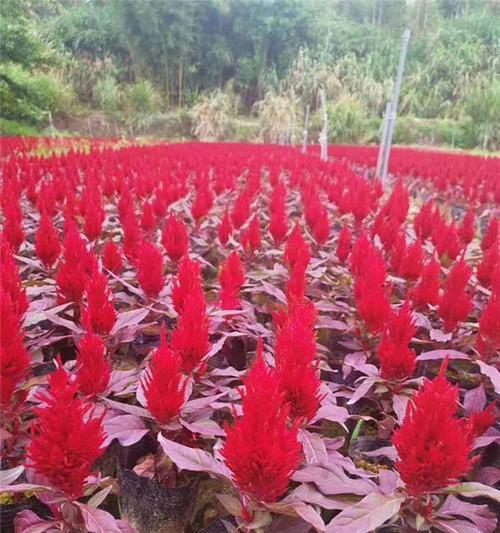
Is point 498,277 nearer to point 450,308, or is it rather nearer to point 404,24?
point 450,308

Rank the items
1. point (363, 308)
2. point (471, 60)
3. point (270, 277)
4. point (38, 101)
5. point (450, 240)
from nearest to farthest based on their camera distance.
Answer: point (363, 308) < point (270, 277) < point (450, 240) < point (471, 60) < point (38, 101)

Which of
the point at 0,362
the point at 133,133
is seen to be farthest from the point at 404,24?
the point at 0,362

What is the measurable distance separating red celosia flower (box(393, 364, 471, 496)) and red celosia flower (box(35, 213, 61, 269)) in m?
1.32

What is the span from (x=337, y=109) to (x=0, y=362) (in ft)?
73.8

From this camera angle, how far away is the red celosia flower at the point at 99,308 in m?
1.26

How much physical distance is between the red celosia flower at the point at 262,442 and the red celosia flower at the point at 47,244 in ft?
3.91

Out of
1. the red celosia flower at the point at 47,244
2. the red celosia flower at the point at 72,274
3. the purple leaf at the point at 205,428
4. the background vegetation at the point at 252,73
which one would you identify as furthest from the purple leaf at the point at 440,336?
the background vegetation at the point at 252,73

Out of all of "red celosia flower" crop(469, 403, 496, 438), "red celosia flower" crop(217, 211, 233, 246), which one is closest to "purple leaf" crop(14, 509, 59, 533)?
"red celosia flower" crop(469, 403, 496, 438)

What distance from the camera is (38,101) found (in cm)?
1720

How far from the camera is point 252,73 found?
26.4m

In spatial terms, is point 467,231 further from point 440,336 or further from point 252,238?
point 440,336

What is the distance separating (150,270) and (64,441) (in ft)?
2.65

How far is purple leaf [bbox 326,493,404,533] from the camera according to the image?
905mm

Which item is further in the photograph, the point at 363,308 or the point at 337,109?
the point at 337,109
